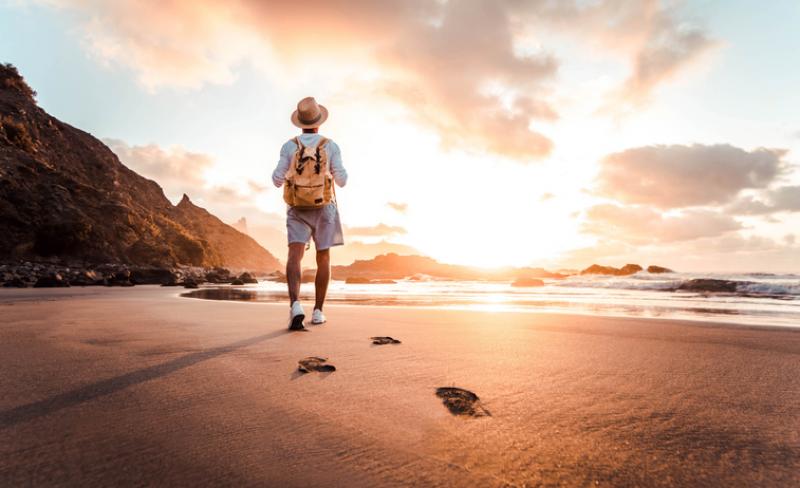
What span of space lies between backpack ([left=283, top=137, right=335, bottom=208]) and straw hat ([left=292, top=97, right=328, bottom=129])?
33 centimetres

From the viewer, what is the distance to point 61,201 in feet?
79.4

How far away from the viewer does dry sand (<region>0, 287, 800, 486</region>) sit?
895mm

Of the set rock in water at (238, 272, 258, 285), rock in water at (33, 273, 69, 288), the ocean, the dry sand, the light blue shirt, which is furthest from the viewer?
rock in water at (238, 272, 258, 285)

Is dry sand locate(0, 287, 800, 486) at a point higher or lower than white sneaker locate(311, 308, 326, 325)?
lower

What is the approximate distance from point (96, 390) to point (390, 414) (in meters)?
1.14

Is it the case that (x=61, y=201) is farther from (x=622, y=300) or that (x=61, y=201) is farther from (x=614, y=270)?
(x=614, y=270)

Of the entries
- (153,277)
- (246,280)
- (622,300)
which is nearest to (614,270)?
(622,300)

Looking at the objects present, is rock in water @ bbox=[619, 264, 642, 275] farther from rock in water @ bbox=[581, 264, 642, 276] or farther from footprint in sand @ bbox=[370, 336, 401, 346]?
footprint in sand @ bbox=[370, 336, 401, 346]

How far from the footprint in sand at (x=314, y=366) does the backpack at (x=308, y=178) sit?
82.9 inches

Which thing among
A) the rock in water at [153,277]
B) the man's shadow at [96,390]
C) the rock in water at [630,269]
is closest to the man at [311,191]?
the man's shadow at [96,390]

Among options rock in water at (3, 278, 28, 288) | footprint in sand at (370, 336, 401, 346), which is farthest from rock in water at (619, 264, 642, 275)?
rock in water at (3, 278, 28, 288)

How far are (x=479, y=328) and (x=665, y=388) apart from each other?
189 cm

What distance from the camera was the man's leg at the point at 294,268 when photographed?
12.5ft

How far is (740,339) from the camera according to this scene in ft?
9.62
